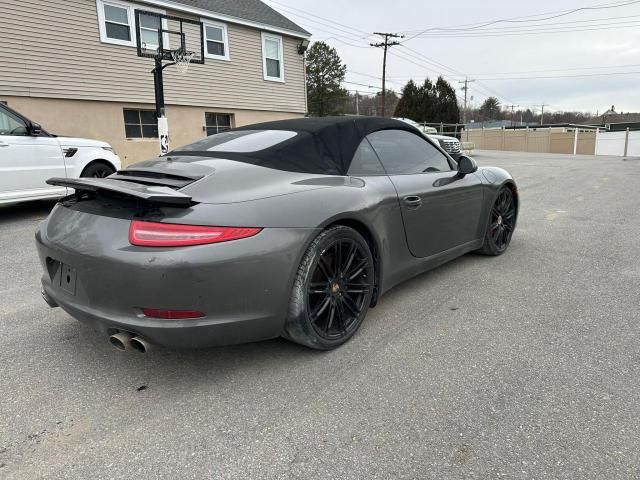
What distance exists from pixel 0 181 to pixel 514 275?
21.6ft

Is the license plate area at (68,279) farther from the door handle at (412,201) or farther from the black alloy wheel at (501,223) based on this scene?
the black alloy wheel at (501,223)

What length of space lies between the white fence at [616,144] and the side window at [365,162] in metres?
35.0

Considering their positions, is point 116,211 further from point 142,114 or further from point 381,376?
point 142,114

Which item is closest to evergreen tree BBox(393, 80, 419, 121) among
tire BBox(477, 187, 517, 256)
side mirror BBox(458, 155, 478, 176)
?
tire BBox(477, 187, 517, 256)

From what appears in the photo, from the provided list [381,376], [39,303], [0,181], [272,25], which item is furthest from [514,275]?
[272,25]

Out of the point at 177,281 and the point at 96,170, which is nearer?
the point at 177,281

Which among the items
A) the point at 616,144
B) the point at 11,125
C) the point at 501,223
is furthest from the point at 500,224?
the point at 616,144

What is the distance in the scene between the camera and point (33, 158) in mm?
6691

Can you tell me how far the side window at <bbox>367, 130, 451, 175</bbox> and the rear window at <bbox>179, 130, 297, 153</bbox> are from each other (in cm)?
68

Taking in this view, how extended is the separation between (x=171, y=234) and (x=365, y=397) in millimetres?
1221

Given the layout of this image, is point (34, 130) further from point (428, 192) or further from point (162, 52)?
point (428, 192)

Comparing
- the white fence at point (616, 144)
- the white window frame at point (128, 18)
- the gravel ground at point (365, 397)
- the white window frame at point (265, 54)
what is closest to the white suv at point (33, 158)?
the gravel ground at point (365, 397)

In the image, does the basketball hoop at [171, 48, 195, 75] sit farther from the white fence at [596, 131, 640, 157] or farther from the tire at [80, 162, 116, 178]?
the white fence at [596, 131, 640, 157]

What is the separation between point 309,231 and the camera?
2.51 meters
